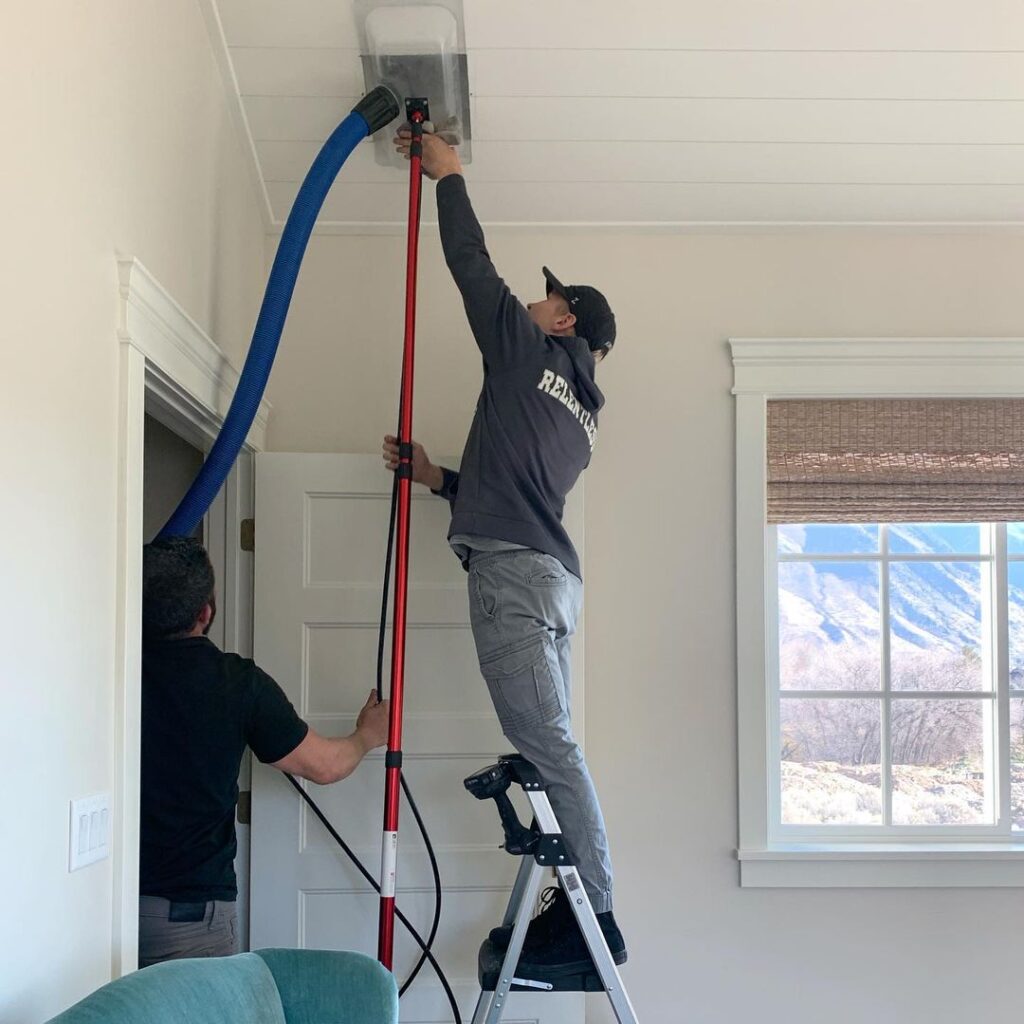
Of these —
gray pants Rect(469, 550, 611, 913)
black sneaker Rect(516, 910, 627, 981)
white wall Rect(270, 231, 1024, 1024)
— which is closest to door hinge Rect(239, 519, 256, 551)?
white wall Rect(270, 231, 1024, 1024)

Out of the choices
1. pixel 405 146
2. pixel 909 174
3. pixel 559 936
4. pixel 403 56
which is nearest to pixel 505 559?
pixel 559 936

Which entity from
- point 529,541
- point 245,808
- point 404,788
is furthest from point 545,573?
point 245,808

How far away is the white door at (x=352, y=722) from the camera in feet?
9.36

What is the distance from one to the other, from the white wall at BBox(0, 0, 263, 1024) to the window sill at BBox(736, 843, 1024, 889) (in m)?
1.86

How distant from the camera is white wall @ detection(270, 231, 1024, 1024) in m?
3.07

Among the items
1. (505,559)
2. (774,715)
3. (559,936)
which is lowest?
(559,936)

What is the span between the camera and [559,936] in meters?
2.43

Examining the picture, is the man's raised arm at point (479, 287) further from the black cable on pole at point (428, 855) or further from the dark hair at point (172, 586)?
the dark hair at point (172, 586)

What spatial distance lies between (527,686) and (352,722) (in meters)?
0.76

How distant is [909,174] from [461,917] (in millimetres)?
2311

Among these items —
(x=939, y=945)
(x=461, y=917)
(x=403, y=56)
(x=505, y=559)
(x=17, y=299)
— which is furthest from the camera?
(x=939, y=945)

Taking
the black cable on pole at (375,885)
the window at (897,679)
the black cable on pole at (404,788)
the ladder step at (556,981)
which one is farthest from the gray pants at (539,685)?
the window at (897,679)

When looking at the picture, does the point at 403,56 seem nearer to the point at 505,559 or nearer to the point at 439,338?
the point at 439,338

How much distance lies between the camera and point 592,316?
104 inches
